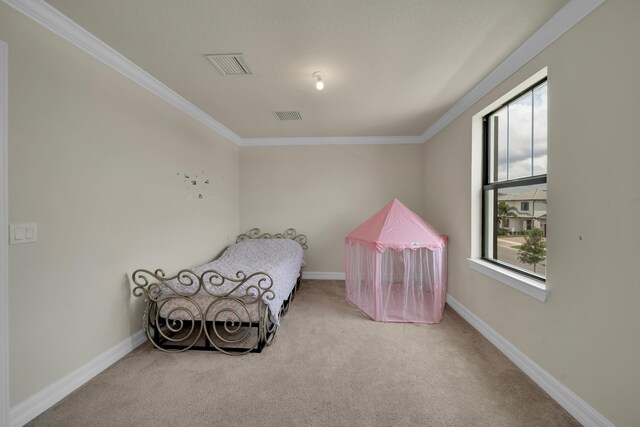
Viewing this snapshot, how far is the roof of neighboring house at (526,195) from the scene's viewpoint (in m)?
2.00

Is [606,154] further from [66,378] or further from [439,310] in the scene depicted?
[66,378]

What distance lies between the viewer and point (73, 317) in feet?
5.93

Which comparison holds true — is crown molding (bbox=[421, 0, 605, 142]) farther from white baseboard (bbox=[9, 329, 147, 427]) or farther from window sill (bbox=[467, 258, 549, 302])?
white baseboard (bbox=[9, 329, 147, 427])

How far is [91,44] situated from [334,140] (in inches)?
128

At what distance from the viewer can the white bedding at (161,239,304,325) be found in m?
2.35

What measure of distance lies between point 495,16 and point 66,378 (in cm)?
377

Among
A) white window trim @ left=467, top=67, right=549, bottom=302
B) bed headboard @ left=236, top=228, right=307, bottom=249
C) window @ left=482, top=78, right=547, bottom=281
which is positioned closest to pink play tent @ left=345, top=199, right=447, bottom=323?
white window trim @ left=467, top=67, right=549, bottom=302

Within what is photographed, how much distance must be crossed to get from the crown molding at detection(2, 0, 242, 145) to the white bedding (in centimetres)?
192

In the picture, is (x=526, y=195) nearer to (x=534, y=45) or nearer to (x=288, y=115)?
(x=534, y=45)

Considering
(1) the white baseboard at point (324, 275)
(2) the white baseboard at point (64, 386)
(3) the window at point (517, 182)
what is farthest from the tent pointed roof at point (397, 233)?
(2) the white baseboard at point (64, 386)

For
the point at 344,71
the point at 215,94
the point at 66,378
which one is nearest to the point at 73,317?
the point at 66,378

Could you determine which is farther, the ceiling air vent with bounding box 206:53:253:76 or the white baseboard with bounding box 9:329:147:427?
the ceiling air vent with bounding box 206:53:253:76

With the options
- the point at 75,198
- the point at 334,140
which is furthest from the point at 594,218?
the point at 334,140

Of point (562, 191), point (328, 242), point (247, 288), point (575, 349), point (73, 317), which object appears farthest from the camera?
point (328, 242)
